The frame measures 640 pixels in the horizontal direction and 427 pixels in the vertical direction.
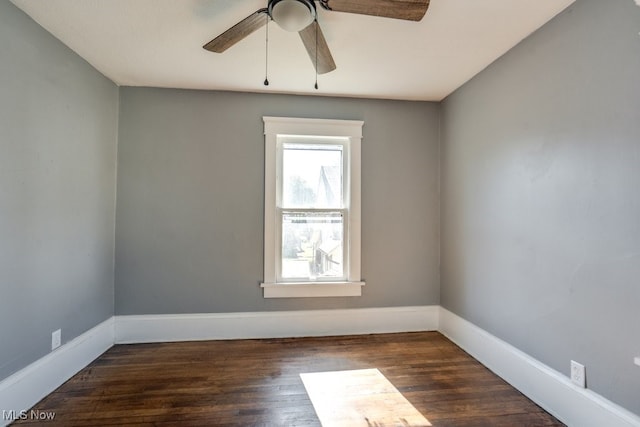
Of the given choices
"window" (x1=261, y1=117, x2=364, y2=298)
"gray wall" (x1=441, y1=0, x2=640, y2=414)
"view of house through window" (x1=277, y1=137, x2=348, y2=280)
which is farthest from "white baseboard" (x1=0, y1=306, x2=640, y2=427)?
"view of house through window" (x1=277, y1=137, x2=348, y2=280)

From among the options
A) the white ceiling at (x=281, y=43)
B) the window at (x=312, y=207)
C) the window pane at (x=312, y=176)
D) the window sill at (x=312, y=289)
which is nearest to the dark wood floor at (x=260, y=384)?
the window sill at (x=312, y=289)

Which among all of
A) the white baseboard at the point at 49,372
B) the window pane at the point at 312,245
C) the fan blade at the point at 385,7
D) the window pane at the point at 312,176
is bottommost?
the white baseboard at the point at 49,372

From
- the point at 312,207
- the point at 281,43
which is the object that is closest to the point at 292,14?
the point at 281,43

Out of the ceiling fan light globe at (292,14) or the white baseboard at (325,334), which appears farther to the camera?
the white baseboard at (325,334)

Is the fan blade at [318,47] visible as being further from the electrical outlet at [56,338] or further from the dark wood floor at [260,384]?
the electrical outlet at [56,338]

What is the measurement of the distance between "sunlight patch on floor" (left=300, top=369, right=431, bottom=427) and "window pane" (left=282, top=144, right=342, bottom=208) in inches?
62.9

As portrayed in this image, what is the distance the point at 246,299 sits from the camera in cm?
312

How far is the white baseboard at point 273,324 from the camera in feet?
9.81

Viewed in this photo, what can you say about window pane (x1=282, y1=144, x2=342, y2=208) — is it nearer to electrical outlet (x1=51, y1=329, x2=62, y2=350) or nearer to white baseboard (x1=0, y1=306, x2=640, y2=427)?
white baseboard (x1=0, y1=306, x2=640, y2=427)

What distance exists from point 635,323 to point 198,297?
3.11m

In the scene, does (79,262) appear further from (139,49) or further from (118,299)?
(139,49)

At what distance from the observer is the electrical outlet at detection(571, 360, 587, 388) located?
177 cm

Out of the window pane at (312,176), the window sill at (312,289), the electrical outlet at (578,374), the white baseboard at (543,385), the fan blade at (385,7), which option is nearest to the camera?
the fan blade at (385,7)

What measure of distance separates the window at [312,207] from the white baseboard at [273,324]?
9.3 inches
